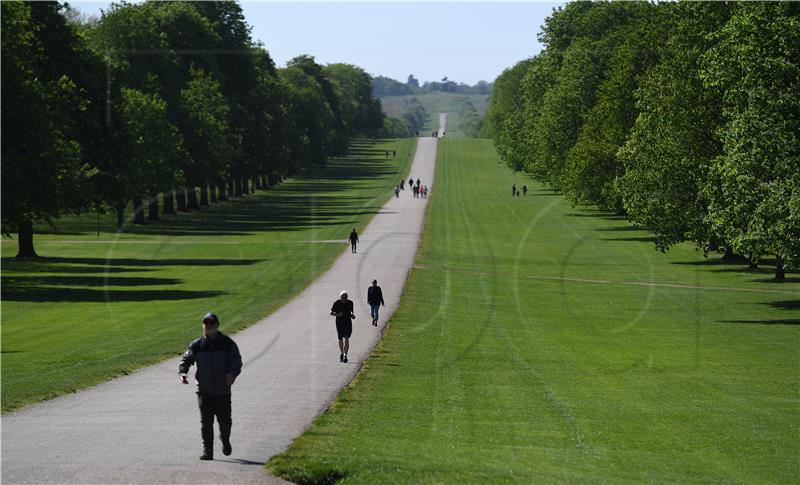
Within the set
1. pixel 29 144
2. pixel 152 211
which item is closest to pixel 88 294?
pixel 29 144

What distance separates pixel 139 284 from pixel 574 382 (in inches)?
1254

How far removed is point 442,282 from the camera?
58031 millimetres

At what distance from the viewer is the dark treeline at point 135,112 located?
2188 inches

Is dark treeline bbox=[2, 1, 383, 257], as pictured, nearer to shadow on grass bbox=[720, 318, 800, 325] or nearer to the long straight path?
the long straight path

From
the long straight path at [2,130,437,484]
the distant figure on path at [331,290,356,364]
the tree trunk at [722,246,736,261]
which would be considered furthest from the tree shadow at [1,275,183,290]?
the tree trunk at [722,246,736,261]

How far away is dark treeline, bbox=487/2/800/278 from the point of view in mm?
41719

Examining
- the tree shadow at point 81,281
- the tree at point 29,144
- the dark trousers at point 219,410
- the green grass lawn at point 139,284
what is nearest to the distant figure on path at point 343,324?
the green grass lawn at point 139,284

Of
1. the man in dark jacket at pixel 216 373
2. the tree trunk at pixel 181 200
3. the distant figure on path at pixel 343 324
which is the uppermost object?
the man in dark jacket at pixel 216 373

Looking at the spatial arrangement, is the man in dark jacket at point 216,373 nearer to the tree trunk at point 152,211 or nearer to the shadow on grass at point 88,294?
the shadow on grass at point 88,294

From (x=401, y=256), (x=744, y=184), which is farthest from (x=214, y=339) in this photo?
(x=401, y=256)

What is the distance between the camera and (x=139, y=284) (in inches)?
2255

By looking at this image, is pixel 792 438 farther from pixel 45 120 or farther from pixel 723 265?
pixel 723 265

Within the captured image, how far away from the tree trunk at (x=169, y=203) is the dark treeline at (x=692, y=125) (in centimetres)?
3247

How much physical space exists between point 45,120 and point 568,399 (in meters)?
36.5
